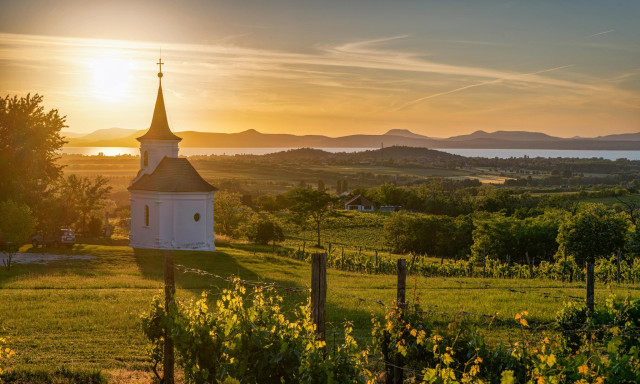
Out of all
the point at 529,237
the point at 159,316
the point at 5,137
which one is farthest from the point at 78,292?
the point at 529,237

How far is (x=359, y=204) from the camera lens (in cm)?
10394

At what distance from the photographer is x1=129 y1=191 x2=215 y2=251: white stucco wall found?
39.4 metres

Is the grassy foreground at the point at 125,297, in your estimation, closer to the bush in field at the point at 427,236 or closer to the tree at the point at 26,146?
the tree at the point at 26,146

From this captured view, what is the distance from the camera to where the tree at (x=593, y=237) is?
41.3 meters

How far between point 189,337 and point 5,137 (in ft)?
122

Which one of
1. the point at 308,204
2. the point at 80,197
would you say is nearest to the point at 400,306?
the point at 80,197

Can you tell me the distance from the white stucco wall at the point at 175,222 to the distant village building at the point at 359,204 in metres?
64.4

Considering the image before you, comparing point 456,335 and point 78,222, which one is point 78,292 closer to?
point 456,335

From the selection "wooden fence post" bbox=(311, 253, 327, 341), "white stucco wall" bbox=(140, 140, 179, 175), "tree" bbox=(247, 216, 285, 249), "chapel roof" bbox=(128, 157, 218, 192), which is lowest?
"tree" bbox=(247, 216, 285, 249)

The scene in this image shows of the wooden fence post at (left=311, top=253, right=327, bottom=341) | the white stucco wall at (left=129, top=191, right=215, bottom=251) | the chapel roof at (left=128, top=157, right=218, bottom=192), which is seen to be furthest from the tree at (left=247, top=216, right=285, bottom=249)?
the wooden fence post at (left=311, top=253, right=327, bottom=341)

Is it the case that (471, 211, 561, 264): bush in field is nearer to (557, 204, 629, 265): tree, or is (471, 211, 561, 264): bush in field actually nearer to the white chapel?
(557, 204, 629, 265): tree

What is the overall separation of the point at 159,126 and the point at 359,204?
6400 cm

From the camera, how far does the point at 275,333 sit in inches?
316

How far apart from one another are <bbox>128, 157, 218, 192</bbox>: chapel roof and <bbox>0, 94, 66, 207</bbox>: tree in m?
6.99
